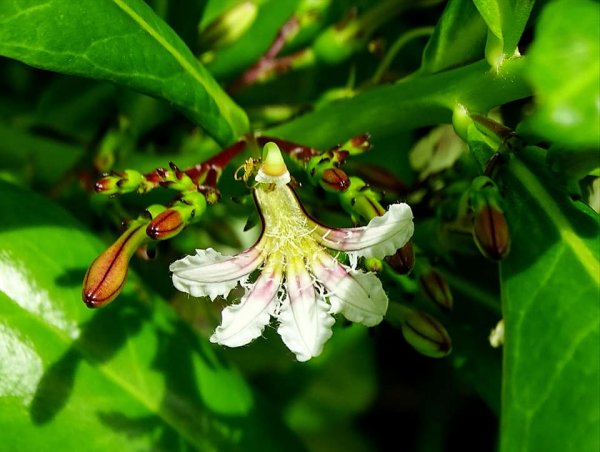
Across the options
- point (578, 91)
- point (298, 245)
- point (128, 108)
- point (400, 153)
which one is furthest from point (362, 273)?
point (400, 153)

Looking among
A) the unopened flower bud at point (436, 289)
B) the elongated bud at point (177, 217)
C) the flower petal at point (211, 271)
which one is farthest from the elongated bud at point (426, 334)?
the elongated bud at point (177, 217)

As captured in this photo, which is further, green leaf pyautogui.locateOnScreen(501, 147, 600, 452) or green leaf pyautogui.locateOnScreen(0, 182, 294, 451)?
green leaf pyautogui.locateOnScreen(0, 182, 294, 451)

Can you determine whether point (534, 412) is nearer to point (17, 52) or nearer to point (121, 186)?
point (121, 186)

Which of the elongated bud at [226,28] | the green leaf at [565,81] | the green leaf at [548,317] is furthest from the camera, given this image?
the elongated bud at [226,28]

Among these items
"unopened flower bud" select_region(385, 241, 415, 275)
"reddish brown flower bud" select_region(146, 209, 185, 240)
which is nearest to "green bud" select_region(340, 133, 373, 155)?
"unopened flower bud" select_region(385, 241, 415, 275)

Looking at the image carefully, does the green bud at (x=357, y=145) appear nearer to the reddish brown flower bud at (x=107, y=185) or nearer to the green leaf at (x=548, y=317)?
the green leaf at (x=548, y=317)

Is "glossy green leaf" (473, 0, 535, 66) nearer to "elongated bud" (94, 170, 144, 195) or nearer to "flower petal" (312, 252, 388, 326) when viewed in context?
"flower petal" (312, 252, 388, 326)

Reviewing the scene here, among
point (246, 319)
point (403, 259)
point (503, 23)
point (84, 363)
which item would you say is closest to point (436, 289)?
point (403, 259)
